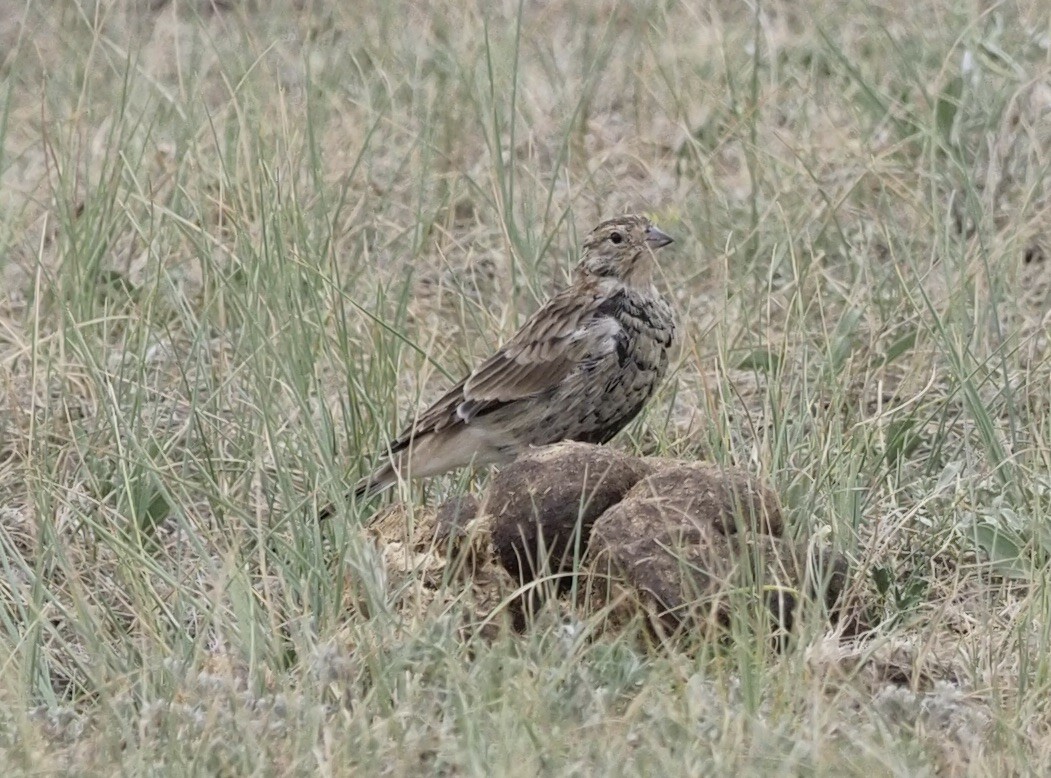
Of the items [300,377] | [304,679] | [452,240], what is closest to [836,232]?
[452,240]

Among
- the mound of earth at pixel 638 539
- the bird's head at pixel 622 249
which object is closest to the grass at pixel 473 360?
the mound of earth at pixel 638 539

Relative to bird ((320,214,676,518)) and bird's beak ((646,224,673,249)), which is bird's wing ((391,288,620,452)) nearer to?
bird ((320,214,676,518))

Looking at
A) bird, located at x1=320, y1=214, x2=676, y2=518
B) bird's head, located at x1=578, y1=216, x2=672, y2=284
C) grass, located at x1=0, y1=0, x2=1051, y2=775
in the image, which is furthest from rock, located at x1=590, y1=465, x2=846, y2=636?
bird's head, located at x1=578, y1=216, x2=672, y2=284

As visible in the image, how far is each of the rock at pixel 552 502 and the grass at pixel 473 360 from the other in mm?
166

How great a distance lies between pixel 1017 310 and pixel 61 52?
4.42 metres

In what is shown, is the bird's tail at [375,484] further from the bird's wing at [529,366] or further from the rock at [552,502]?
the rock at [552,502]

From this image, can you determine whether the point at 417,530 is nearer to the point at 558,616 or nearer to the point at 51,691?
the point at 558,616

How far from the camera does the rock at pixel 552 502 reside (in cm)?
477

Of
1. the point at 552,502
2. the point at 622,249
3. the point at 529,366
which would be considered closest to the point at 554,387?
the point at 529,366

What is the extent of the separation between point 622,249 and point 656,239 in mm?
112

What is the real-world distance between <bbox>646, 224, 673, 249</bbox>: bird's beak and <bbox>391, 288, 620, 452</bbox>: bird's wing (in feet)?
1.07

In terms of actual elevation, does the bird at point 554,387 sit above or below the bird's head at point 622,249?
below

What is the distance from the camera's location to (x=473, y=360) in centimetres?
635

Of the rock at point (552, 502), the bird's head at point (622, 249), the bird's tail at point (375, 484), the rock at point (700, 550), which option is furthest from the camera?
the bird's head at point (622, 249)
